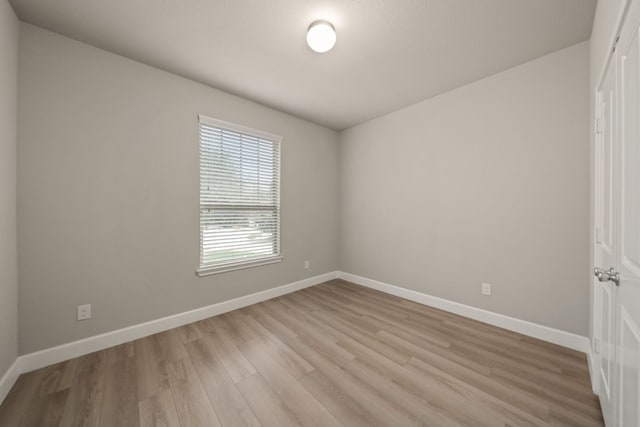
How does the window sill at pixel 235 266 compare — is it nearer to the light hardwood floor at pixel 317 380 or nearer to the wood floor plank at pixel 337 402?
the light hardwood floor at pixel 317 380

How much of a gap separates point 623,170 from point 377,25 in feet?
5.74

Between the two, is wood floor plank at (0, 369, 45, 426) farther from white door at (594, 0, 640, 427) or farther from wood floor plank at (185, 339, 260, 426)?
white door at (594, 0, 640, 427)

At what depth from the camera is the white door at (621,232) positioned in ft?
2.84

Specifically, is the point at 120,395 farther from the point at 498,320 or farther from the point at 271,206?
the point at 498,320

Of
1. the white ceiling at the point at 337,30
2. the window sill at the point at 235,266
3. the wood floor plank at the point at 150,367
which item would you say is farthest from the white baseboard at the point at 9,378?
the white ceiling at the point at 337,30

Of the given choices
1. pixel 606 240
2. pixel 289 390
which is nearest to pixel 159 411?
pixel 289 390

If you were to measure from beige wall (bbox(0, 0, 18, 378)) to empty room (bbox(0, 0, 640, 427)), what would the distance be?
2 cm

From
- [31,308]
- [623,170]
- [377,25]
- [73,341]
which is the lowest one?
[73,341]

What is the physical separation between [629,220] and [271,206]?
3.05 metres

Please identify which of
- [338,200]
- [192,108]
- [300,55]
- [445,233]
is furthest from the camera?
[338,200]

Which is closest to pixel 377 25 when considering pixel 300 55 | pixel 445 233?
pixel 300 55

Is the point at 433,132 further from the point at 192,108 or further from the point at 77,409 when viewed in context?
the point at 77,409

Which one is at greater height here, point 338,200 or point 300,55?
point 300,55

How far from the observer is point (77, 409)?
144 cm
